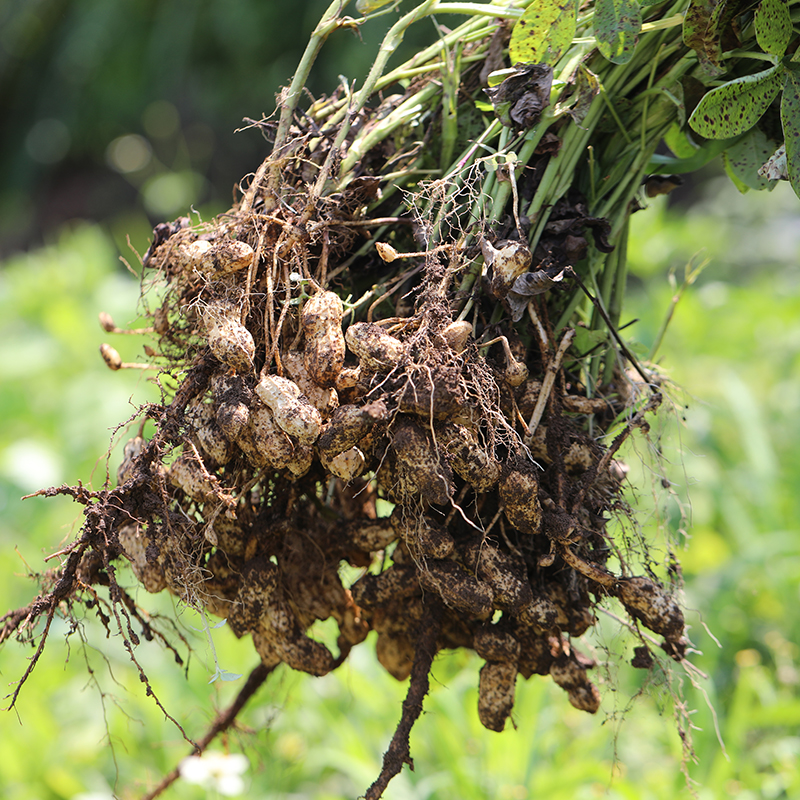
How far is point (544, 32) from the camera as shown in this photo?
1.64 feet

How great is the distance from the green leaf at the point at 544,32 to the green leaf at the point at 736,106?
116 mm

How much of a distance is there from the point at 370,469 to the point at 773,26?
17.8 inches

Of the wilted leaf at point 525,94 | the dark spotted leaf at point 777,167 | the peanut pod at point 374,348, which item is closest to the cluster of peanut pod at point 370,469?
the peanut pod at point 374,348

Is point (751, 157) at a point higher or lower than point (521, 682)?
higher

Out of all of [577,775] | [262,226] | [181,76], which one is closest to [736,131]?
[262,226]

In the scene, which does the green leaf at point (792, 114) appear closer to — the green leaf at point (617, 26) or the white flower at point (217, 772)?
the green leaf at point (617, 26)

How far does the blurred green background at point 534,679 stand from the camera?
1052 mm

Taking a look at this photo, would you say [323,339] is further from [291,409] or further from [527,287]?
[527,287]

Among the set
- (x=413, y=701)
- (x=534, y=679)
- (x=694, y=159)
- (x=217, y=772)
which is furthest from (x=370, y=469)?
(x=534, y=679)

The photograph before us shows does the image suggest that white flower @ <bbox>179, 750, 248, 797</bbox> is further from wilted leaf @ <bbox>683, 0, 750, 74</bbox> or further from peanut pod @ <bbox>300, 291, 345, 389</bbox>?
wilted leaf @ <bbox>683, 0, 750, 74</bbox>

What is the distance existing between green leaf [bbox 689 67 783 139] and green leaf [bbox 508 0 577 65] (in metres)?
0.12

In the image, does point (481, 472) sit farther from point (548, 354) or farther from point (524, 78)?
point (524, 78)

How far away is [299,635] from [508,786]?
669mm

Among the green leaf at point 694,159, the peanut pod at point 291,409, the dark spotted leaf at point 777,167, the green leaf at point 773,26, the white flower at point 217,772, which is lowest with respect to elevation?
the white flower at point 217,772
